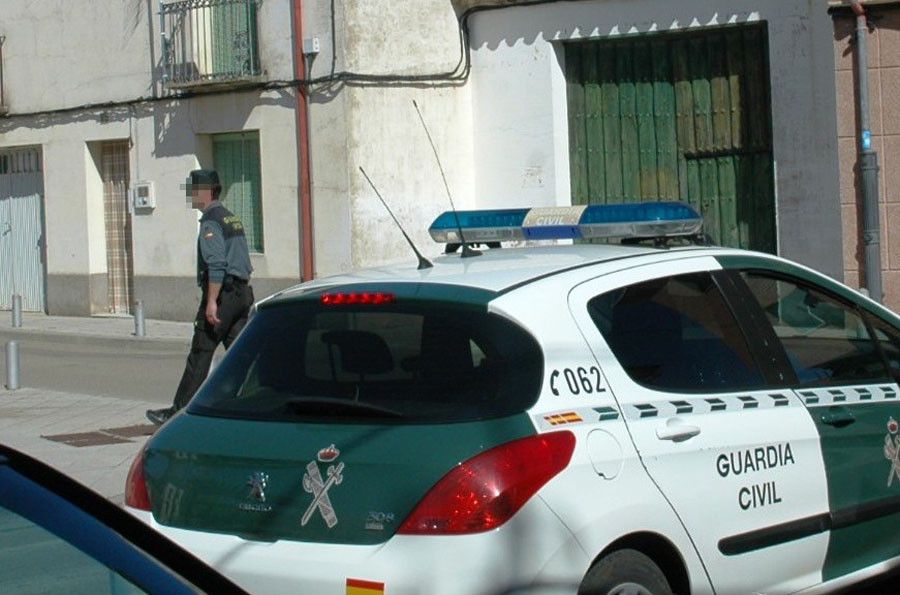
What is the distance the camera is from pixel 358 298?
5273 millimetres

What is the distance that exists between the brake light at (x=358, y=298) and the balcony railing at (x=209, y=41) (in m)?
13.7

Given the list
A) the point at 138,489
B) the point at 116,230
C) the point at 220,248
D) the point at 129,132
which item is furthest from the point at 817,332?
the point at 116,230

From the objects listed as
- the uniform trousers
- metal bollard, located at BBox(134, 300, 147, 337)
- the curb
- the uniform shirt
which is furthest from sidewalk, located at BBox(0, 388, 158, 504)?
metal bollard, located at BBox(134, 300, 147, 337)

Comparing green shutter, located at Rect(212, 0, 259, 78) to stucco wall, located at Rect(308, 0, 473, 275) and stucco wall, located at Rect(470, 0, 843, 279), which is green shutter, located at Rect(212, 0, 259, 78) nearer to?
stucco wall, located at Rect(308, 0, 473, 275)

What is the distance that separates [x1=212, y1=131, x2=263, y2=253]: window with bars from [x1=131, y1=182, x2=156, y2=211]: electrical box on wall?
3.36 feet

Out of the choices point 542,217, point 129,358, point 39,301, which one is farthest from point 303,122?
point 542,217

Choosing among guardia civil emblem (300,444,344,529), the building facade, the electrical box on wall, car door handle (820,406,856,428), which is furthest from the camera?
the electrical box on wall

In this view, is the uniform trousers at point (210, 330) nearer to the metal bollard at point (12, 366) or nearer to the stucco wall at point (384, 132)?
the metal bollard at point (12, 366)

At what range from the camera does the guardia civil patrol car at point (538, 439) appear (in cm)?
461

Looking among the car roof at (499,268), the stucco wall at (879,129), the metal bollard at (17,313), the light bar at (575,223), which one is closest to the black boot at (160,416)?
the light bar at (575,223)

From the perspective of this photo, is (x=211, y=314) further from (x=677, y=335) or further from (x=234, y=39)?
(x=234, y=39)

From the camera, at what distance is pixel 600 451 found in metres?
4.82

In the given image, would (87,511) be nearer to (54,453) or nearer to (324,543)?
(324,543)

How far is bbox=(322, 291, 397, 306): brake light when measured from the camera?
5211 mm
